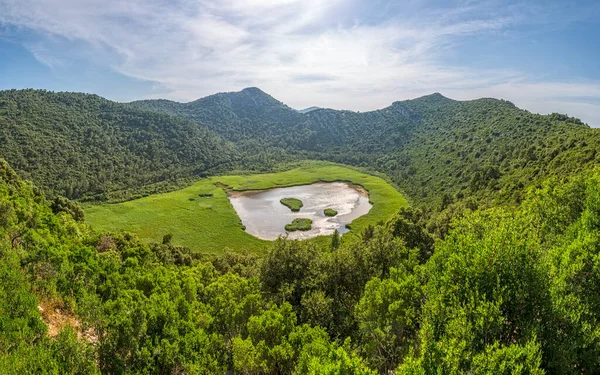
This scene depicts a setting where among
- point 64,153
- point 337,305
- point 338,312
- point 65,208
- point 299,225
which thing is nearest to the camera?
point 338,312

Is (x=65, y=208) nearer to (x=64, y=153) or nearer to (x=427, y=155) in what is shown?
(x=64, y=153)

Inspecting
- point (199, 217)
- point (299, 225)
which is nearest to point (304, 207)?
point (299, 225)

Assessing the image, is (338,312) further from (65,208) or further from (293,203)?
(293,203)

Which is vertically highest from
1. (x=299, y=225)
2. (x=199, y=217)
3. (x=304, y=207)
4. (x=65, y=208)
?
(x=65, y=208)

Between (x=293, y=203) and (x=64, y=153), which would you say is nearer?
(x=293, y=203)

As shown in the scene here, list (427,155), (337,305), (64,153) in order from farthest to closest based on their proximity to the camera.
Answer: (427,155), (64,153), (337,305)

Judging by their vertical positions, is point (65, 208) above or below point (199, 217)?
above

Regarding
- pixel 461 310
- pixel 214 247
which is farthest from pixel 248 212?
pixel 461 310

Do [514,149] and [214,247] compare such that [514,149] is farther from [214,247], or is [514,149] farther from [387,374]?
[387,374]
